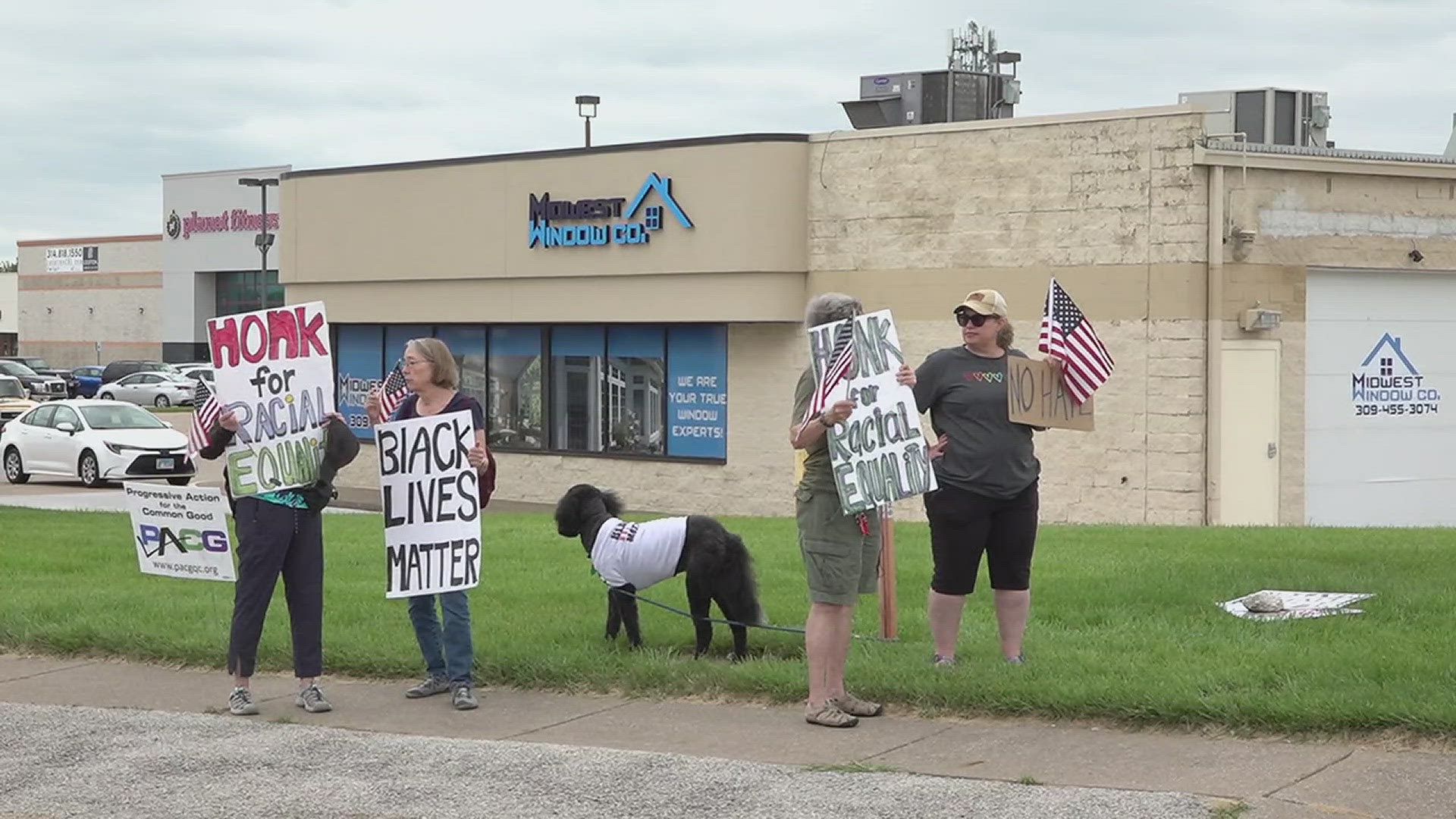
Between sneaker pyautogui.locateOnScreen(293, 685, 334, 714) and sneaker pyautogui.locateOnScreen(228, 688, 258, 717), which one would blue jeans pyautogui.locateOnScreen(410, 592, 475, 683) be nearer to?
sneaker pyautogui.locateOnScreen(293, 685, 334, 714)

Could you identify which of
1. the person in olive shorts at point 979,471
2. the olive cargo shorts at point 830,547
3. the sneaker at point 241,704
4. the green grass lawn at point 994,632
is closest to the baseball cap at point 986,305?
the person in olive shorts at point 979,471

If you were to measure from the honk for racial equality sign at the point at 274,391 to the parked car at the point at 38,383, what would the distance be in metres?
47.2

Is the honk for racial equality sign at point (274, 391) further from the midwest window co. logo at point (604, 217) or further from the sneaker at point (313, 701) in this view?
the midwest window co. logo at point (604, 217)

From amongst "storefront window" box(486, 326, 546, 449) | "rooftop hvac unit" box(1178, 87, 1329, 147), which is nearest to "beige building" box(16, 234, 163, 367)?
"storefront window" box(486, 326, 546, 449)

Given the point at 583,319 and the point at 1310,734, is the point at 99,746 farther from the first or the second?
the point at 583,319

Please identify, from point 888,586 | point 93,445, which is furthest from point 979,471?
point 93,445

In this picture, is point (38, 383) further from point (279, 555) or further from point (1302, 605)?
point (1302, 605)

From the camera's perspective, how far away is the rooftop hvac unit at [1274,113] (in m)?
26.7

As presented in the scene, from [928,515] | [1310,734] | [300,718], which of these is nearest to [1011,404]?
[928,515]

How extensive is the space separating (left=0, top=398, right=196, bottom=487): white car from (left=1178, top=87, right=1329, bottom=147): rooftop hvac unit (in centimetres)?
1675

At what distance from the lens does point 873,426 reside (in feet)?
29.0

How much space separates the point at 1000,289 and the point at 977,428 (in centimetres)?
1538

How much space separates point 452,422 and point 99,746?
2245mm

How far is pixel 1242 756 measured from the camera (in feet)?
25.5
